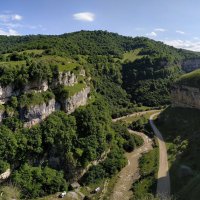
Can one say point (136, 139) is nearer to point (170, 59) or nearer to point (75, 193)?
point (75, 193)

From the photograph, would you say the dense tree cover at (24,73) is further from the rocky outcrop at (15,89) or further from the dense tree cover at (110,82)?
the dense tree cover at (110,82)

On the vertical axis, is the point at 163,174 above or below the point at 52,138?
below

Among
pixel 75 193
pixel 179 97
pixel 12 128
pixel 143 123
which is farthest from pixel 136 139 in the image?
pixel 12 128

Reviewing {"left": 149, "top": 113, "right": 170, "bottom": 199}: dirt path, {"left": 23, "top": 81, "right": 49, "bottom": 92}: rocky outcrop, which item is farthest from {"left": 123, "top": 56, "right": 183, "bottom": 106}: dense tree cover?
{"left": 23, "top": 81, "right": 49, "bottom": 92}: rocky outcrop

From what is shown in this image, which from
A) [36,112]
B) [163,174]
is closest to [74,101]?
[36,112]

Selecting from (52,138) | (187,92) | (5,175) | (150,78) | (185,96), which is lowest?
(5,175)

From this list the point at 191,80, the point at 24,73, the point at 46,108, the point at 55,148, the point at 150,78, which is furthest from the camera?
the point at 150,78

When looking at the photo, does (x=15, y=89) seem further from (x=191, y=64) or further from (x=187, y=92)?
(x=191, y=64)
